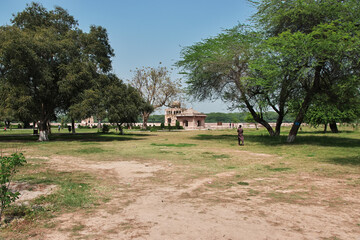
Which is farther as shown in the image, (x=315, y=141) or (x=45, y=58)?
(x=45, y=58)

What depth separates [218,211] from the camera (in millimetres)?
4828

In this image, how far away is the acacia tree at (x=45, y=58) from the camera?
19.6m

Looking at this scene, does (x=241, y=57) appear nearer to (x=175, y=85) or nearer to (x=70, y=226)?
(x=70, y=226)

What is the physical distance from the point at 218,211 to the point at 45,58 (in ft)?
72.6

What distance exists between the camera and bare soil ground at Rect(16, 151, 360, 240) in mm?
3885

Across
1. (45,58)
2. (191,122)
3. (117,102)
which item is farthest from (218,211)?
(191,122)

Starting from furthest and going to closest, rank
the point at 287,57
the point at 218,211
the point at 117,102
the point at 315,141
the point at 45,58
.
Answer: the point at 117,102
the point at 45,58
the point at 315,141
the point at 287,57
the point at 218,211

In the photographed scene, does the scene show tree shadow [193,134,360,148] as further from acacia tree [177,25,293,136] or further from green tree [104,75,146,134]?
green tree [104,75,146,134]

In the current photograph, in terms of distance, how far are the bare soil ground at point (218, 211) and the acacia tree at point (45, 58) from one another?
16.4 meters

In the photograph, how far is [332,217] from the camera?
4523 millimetres

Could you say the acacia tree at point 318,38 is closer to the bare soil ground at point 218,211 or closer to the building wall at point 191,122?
the bare soil ground at point 218,211

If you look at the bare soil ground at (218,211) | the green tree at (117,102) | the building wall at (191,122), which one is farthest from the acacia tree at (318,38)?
the building wall at (191,122)

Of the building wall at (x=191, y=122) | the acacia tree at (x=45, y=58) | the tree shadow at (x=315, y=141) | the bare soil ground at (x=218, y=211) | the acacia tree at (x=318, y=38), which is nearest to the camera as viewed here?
the bare soil ground at (x=218, y=211)

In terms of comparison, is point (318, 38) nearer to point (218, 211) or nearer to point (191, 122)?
point (218, 211)
